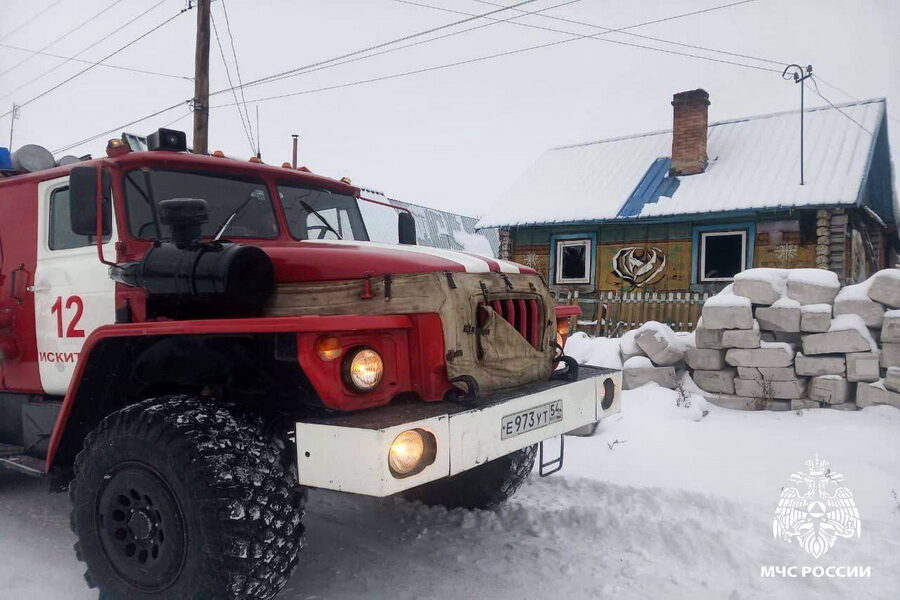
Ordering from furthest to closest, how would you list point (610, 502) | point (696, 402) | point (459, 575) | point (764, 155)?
point (764, 155), point (696, 402), point (610, 502), point (459, 575)

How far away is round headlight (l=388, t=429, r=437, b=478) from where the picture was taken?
241 cm

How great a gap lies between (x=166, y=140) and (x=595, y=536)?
3.30m

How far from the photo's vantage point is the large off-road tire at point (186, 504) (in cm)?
245

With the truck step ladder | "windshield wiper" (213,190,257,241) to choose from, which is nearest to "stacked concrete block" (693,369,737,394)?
"windshield wiper" (213,190,257,241)

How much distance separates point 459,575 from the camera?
10.7ft

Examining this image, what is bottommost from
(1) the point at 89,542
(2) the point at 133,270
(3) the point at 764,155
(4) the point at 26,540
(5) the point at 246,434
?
(4) the point at 26,540

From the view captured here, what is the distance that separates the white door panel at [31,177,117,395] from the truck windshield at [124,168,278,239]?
20 cm

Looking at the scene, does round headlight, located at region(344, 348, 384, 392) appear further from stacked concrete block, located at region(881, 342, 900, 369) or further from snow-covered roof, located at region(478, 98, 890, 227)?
snow-covered roof, located at region(478, 98, 890, 227)

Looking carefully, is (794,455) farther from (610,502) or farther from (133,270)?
(133,270)

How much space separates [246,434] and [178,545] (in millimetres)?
496

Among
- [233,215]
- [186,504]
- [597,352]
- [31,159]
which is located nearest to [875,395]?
[597,352]

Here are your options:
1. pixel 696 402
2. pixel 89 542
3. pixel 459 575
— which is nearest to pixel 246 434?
pixel 89 542

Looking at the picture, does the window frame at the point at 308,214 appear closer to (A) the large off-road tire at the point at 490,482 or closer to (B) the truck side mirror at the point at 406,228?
(B) the truck side mirror at the point at 406,228

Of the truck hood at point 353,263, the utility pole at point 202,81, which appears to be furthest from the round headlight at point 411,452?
the utility pole at point 202,81
